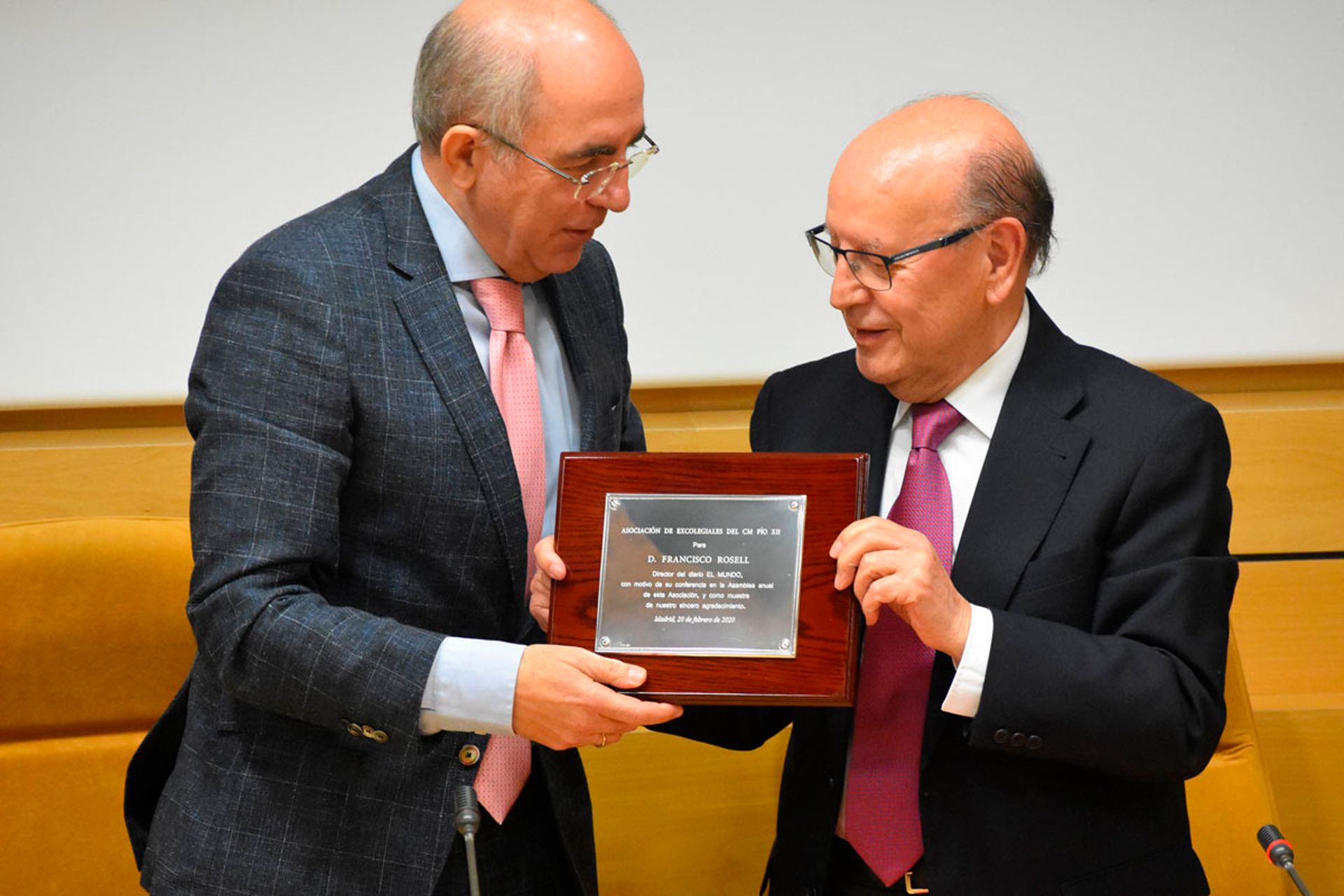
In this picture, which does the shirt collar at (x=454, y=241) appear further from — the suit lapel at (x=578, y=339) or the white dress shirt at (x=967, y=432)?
the white dress shirt at (x=967, y=432)

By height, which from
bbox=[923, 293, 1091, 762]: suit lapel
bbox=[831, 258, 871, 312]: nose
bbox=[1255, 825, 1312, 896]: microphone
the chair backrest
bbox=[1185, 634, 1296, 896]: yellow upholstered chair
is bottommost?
bbox=[1185, 634, 1296, 896]: yellow upholstered chair

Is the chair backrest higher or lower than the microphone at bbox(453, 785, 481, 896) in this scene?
lower

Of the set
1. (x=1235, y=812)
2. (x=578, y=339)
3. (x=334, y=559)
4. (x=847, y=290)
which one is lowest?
(x=1235, y=812)

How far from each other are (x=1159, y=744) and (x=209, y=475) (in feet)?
3.72

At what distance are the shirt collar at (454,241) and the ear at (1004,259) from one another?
636mm

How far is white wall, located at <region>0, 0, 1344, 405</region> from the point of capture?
2684 millimetres

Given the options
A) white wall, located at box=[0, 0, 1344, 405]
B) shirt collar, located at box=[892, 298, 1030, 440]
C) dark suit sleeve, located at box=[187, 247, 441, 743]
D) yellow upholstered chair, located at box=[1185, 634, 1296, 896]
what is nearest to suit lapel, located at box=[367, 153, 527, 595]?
dark suit sleeve, located at box=[187, 247, 441, 743]

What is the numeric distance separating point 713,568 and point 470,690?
309 millimetres

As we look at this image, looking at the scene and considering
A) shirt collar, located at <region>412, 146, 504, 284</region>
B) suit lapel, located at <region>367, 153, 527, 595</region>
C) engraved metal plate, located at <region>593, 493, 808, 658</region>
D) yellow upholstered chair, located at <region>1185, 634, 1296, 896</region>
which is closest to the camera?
engraved metal plate, located at <region>593, 493, 808, 658</region>

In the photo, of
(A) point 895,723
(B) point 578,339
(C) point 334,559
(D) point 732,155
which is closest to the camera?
(C) point 334,559

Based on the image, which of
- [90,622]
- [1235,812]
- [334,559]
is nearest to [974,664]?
[334,559]

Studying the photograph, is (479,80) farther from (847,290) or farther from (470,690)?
(470,690)

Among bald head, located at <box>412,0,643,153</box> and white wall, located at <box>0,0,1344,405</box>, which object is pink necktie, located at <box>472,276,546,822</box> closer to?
bald head, located at <box>412,0,643,153</box>

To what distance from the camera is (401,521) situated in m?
1.65
